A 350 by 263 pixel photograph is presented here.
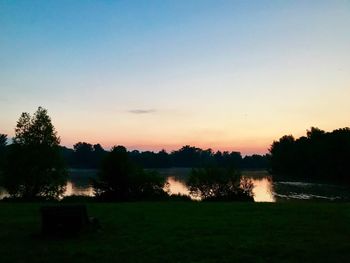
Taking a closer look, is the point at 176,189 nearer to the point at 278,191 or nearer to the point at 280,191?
the point at 278,191

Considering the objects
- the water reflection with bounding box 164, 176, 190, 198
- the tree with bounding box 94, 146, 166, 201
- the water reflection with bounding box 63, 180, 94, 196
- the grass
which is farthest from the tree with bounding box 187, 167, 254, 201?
the grass

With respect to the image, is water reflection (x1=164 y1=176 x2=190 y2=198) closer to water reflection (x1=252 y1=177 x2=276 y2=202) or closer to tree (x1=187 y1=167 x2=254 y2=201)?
tree (x1=187 y1=167 x2=254 y2=201)

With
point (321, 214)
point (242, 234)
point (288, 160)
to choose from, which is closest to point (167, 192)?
point (321, 214)

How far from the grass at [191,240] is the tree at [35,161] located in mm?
31756

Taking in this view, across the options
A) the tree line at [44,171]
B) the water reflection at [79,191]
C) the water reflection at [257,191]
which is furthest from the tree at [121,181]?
the water reflection at [79,191]

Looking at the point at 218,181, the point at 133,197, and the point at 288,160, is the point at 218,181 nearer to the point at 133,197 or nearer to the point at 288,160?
the point at 133,197

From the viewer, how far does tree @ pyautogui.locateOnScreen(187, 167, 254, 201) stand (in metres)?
49.2

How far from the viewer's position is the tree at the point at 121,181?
1667 inches

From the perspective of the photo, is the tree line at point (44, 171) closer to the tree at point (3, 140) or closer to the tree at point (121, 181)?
the tree at point (121, 181)

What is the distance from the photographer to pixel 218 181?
52719 millimetres

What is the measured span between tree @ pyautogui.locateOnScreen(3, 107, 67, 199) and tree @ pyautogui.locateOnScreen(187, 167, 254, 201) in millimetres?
15771

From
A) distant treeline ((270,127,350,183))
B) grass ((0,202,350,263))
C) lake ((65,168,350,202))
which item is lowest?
lake ((65,168,350,202))

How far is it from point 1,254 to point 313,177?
122 metres

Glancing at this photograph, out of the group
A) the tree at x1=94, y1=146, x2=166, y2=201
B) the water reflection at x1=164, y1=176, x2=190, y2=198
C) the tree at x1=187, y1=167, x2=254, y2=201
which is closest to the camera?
the tree at x1=94, y1=146, x2=166, y2=201
